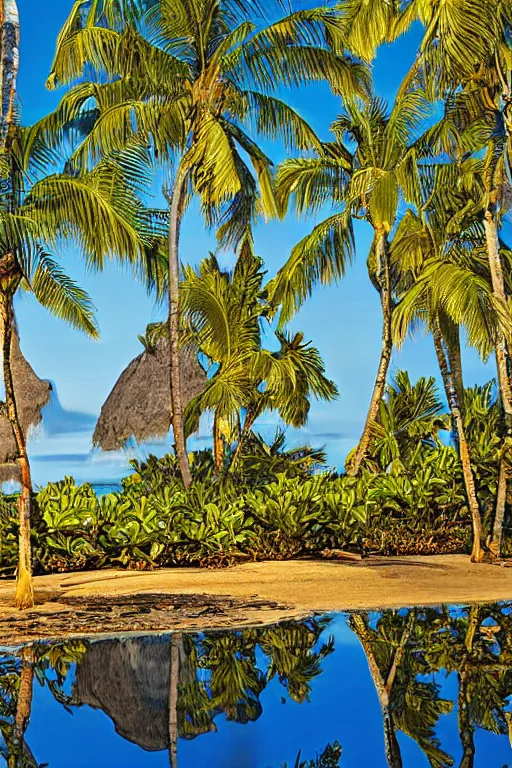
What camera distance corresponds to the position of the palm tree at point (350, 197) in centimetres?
1403

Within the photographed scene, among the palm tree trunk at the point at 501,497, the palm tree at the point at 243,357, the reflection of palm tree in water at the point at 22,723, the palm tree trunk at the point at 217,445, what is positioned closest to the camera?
the reflection of palm tree in water at the point at 22,723

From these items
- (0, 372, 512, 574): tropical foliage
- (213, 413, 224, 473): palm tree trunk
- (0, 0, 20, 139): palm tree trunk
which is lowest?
(0, 372, 512, 574): tropical foliage

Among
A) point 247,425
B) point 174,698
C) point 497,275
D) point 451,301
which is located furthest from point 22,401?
point 174,698

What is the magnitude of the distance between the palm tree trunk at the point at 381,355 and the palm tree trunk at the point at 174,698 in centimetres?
736

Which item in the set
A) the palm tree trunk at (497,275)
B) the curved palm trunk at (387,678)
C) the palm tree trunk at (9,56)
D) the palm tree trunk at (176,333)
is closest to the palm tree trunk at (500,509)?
the palm tree trunk at (497,275)

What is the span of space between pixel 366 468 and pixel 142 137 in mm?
6232

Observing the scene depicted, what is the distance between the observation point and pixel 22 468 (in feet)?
29.5

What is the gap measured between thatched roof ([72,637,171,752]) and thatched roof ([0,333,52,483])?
12729 mm

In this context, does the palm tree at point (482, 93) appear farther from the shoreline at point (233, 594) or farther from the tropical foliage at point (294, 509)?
the shoreline at point (233, 594)

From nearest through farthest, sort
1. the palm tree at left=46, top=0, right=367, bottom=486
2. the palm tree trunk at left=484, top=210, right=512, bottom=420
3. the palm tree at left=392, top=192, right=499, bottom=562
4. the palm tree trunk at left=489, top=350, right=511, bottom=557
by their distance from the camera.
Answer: the palm tree at left=392, top=192, right=499, bottom=562
the palm tree trunk at left=484, top=210, right=512, bottom=420
the palm tree trunk at left=489, top=350, right=511, bottom=557
the palm tree at left=46, top=0, right=367, bottom=486

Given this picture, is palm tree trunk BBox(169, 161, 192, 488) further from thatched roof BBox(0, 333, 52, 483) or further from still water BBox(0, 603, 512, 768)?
thatched roof BBox(0, 333, 52, 483)

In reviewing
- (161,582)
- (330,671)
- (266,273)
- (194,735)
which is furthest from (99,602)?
(266,273)

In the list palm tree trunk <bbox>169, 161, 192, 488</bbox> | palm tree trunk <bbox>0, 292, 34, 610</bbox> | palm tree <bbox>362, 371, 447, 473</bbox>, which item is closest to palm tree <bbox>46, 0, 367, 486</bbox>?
palm tree trunk <bbox>169, 161, 192, 488</bbox>

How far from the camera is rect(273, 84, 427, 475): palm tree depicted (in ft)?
46.0
